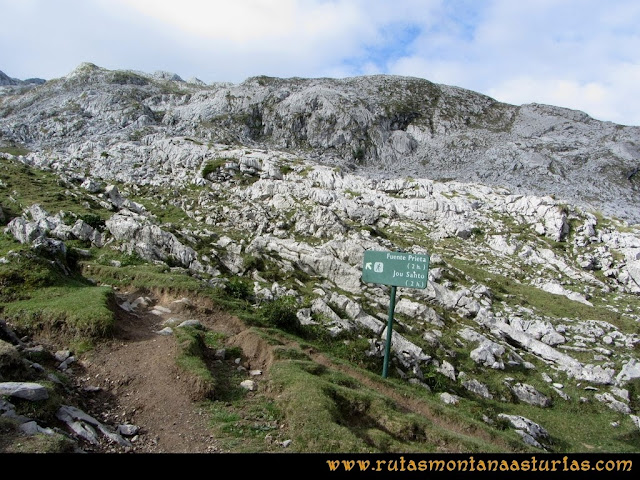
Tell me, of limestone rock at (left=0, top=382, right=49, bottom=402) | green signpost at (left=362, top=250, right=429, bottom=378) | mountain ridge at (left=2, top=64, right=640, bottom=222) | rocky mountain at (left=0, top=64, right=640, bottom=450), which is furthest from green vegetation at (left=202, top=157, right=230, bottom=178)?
limestone rock at (left=0, top=382, right=49, bottom=402)

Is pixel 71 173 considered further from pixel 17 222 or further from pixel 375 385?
pixel 375 385

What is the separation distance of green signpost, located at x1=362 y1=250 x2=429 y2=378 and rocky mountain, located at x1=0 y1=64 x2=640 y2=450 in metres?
4.11

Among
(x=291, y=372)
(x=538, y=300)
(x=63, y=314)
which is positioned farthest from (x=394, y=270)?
(x=538, y=300)

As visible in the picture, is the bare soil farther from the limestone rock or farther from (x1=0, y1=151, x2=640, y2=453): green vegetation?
the limestone rock

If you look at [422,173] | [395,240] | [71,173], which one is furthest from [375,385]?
[422,173]

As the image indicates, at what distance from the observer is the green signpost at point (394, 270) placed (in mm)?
15555

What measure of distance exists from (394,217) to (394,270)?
36899 millimetres

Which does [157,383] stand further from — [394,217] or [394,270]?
[394,217]

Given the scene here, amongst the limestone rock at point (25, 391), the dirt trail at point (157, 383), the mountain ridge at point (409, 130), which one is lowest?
the dirt trail at point (157, 383)

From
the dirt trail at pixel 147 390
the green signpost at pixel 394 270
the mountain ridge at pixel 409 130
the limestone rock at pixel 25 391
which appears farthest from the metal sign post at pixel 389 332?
the mountain ridge at pixel 409 130

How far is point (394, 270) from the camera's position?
52.4 feet

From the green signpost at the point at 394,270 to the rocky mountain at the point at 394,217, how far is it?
4.11 m

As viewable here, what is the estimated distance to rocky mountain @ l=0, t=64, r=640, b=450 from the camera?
2227 cm

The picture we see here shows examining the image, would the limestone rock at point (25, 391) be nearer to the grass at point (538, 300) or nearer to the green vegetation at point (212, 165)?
the grass at point (538, 300)
